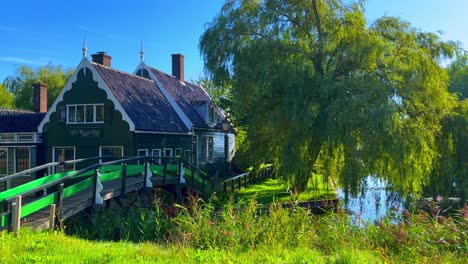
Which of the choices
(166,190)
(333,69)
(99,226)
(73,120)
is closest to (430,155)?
(333,69)

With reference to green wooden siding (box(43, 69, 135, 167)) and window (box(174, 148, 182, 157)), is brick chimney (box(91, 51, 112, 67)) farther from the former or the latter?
window (box(174, 148, 182, 157))

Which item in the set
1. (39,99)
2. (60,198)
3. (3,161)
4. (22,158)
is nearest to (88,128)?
(22,158)

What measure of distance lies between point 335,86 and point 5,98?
3978 centimetres

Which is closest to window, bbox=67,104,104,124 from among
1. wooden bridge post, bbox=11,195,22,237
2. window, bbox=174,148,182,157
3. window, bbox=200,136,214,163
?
window, bbox=174,148,182,157

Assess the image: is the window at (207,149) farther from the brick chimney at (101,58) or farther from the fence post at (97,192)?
the fence post at (97,192)

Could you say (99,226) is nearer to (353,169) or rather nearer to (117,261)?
(117,261)

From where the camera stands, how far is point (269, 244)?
313 inches

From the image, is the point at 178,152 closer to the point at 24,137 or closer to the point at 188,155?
the point at 188,155

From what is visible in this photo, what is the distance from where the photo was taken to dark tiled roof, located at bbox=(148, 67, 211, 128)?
2583 centimetres

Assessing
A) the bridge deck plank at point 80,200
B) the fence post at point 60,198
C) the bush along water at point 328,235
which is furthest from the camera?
the fence post at point 60,198

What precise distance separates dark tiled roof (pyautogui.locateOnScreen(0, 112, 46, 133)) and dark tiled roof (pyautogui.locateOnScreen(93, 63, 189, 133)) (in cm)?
518

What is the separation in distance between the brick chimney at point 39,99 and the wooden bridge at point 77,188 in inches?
294

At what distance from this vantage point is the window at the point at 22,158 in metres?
22.2

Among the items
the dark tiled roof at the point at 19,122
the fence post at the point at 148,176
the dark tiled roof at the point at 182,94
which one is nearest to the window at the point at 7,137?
the dark tiled roof at the point at 19,122
